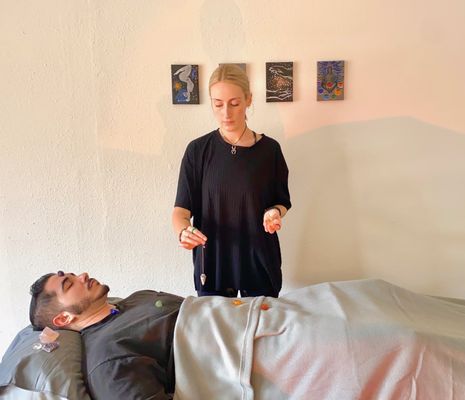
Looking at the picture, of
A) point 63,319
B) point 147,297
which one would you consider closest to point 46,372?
point 63,319

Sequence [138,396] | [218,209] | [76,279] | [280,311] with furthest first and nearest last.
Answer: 1. [218,209]
2. [76,279]
3. [280,311]
4. [138,396]

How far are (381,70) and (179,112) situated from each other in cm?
85

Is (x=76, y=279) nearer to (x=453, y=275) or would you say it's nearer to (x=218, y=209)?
(x=218, y=209)

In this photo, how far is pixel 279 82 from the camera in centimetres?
158

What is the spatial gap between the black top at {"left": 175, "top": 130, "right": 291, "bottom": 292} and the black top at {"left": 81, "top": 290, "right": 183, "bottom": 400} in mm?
245

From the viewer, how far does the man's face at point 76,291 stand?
3.89ft

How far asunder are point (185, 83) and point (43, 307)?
38.6 inches

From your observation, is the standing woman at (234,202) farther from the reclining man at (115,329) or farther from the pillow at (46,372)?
the pillow at (46,372)

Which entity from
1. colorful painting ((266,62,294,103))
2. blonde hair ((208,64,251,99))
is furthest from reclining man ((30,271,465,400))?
colorful painting ((266,62,294,103))

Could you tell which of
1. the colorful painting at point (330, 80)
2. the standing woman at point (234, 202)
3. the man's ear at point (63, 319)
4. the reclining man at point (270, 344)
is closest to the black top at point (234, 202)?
the standing woman at point (234, 202)

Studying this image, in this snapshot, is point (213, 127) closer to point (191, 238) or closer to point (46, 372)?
point (191, 238)

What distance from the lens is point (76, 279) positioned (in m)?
1.23

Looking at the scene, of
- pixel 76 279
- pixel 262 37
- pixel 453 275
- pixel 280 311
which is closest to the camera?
pixel 280 311

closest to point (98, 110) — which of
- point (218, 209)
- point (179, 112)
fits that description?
point (179, 112)
